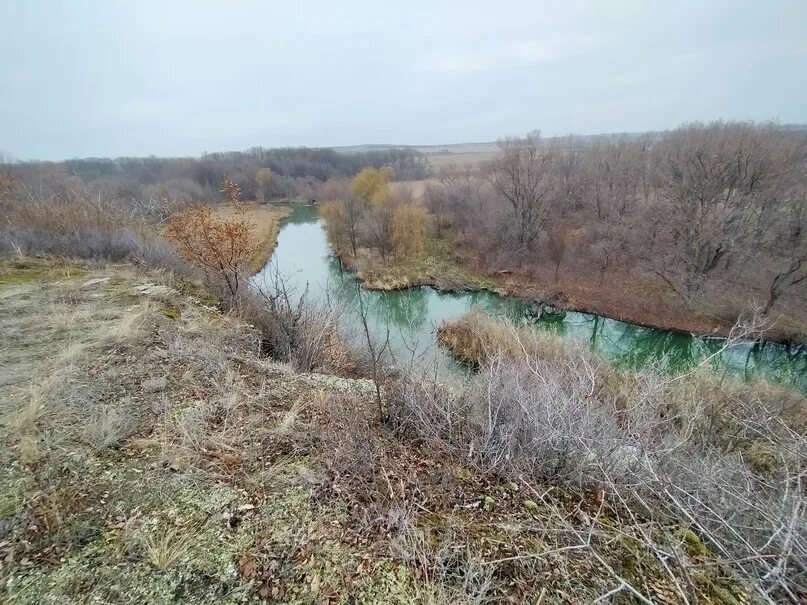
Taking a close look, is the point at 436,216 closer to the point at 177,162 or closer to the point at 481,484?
the point at 481,484

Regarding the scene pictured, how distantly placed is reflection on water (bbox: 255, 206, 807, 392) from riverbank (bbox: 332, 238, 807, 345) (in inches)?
16.5

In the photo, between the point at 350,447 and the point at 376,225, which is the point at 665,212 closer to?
the point at 376,225

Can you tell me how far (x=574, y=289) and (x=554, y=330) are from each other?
7268mm

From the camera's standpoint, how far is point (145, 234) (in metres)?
12.3

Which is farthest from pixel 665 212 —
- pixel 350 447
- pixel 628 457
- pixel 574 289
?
pixel 350 447

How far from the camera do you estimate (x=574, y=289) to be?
1841 cm

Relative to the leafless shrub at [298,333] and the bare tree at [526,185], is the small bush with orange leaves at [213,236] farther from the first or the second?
the bare tree at [526,185]

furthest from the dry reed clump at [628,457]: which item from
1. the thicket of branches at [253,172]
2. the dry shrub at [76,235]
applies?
the thicket of branches at [253,172]

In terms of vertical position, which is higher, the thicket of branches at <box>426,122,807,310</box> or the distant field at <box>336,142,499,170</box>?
the distant field at <box>336,142,499,170</box>

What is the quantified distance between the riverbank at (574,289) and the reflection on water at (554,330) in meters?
0.42

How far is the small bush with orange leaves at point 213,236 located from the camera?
299 inches

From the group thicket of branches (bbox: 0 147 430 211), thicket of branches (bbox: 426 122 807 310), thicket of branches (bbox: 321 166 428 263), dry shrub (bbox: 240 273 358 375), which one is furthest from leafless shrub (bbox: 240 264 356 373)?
thicket of branches (bbox: 0 147 430 211)

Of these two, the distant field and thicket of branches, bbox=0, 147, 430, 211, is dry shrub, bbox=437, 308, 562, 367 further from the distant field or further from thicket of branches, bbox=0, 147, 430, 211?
thicket of branches, bbox=0, 147, 430, 211

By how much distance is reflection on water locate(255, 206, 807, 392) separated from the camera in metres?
11.6
